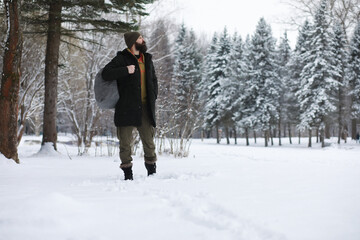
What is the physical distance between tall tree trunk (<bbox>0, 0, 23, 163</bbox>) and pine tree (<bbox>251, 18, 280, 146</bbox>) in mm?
25352

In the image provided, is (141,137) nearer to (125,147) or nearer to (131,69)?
(125,147)

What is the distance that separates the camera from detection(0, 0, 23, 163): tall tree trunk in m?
5.13

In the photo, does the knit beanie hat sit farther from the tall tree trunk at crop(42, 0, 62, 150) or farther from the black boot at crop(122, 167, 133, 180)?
the tall tree trunk at crop(42, 0, 62, 150)

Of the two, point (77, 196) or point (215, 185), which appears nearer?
point (77, 196)

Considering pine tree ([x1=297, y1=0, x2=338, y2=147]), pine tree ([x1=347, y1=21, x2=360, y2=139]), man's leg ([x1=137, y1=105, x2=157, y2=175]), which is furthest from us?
pine tree ([x1=347, y1=21, x2=360, y2=139])

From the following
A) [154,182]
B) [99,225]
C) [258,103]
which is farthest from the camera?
[258,103]

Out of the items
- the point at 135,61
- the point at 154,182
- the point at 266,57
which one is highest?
the point at 266,57

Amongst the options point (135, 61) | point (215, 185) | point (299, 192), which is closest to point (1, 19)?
point (135, 61)

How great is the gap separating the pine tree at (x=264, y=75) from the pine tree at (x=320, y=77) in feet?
11.3

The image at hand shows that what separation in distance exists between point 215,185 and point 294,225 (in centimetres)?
140

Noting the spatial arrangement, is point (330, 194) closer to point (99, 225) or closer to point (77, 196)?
point (99, 225)

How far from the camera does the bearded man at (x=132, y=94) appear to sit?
373 cm

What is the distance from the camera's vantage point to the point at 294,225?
183 cm

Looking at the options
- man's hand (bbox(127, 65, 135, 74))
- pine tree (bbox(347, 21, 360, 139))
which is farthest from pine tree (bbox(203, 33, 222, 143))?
man's hand (bbox(127, 65, 135, 74))
